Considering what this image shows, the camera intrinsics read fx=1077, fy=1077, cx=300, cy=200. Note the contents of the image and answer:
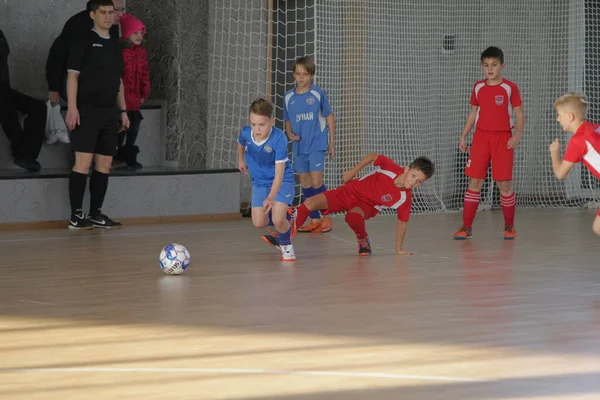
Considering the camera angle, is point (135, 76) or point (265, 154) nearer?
point (265, 154)

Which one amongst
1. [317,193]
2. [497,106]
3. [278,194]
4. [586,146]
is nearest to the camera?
[586,146]

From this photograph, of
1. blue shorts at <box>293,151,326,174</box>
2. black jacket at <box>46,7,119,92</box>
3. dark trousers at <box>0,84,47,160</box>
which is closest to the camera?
blue shorts at <box>293,151,326,174</box>

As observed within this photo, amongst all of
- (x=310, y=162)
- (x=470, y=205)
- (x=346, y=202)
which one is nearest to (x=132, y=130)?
(x=310, y=162)

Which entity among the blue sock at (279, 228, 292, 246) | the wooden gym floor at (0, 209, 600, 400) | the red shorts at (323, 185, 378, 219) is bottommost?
the wooden gym floor at (0, 209, 600, 400)

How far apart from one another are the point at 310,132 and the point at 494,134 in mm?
1410

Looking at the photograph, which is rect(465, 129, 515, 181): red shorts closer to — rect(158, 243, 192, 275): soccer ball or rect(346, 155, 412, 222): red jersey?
rect(346, 155, 412, 222): red jersey

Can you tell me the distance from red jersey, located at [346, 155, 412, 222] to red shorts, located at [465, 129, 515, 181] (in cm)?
110

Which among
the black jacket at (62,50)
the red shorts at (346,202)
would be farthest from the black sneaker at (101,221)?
the red shorts at (346,202)

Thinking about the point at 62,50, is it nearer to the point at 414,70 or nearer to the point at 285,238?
the point at 285,238

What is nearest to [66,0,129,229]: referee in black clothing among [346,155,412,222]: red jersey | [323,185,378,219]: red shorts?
[323,185,378,219]: red shorts

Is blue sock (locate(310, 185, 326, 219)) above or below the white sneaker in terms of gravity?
above

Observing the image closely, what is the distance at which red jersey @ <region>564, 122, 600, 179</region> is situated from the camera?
5395mm

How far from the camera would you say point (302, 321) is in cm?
443

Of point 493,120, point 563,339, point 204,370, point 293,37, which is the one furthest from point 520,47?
point 204,370
